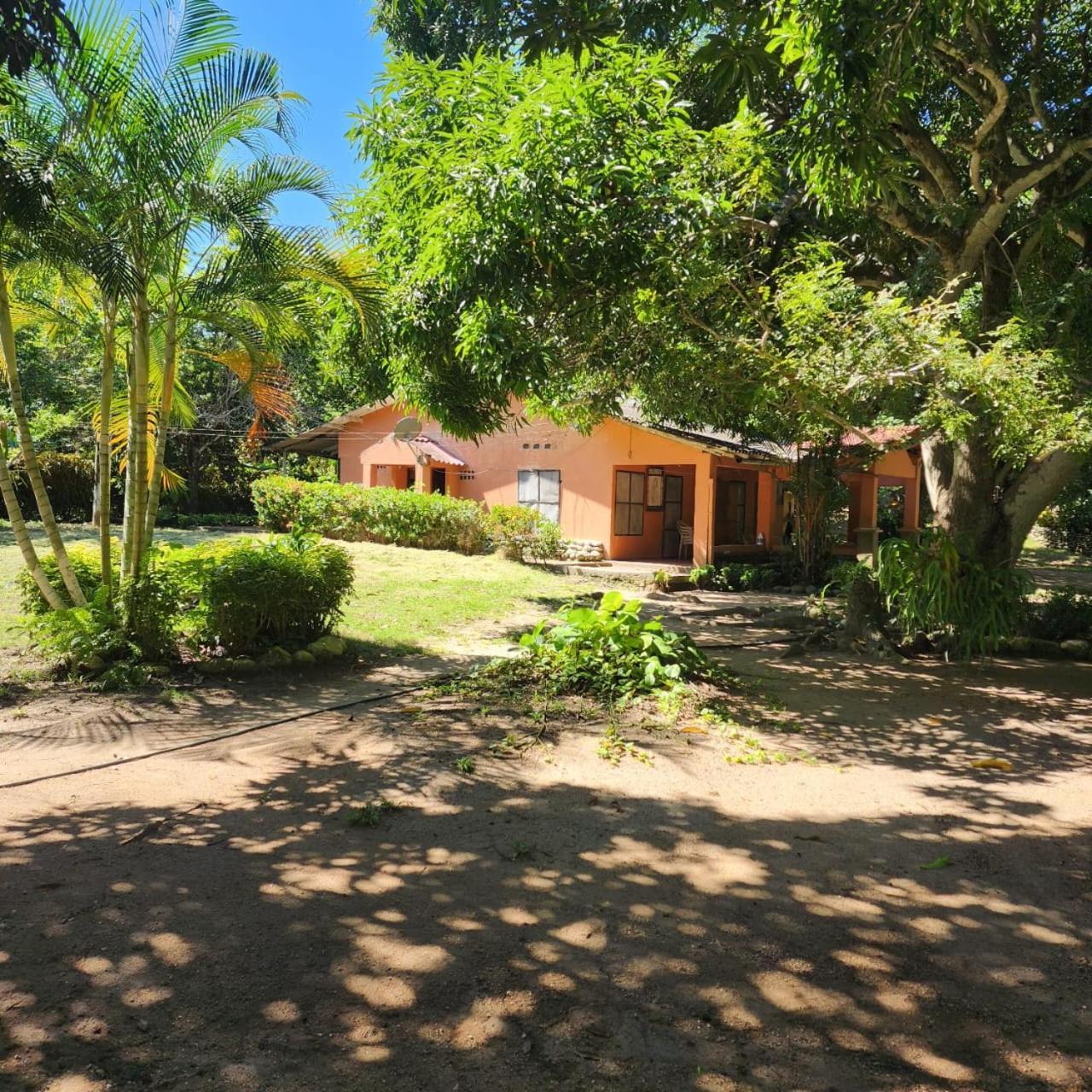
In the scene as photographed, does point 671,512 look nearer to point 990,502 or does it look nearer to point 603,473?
point 603,473

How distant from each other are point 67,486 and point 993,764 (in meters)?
26.3

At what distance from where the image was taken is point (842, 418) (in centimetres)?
959

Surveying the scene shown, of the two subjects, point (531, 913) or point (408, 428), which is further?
point (408, 428)

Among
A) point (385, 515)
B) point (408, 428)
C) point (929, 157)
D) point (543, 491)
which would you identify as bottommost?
point (385, 515)

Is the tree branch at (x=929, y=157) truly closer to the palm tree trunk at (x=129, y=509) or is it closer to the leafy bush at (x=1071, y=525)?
the palm tree trunk at (x=129, y=509)

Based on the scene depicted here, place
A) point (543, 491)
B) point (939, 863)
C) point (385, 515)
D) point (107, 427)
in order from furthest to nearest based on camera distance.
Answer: point (543, 491), point (385, 515), point (107, 427), point (939, 863)

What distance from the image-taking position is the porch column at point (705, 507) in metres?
19.8

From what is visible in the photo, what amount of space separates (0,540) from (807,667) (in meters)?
16.3

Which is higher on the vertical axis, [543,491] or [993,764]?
[543,491]

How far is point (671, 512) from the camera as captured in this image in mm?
23156

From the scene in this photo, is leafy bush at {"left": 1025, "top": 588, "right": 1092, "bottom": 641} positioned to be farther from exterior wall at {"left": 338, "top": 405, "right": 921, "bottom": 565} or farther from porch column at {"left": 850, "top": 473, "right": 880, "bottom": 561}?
porch column at {"left": 850, "top": 473, "right": 880, "bottom": 561}

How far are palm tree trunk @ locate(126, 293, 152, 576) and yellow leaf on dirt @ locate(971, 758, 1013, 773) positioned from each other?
7.16 metres

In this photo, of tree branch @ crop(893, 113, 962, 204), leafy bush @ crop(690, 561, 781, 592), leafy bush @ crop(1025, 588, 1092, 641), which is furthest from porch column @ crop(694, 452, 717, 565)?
tree branch @ crop(893, 113, 962, 204)

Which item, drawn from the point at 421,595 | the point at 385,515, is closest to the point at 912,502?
the point at 385,515
